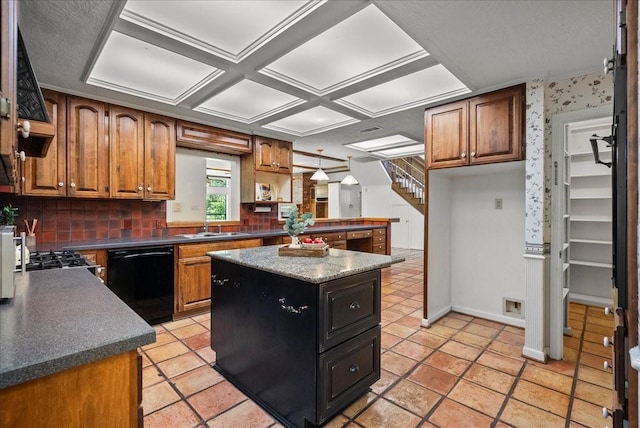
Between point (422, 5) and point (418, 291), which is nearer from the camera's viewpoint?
point (422, 5)

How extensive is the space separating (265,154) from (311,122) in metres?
0.96

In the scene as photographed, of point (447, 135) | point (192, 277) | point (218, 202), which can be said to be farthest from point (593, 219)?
point (218, 202)

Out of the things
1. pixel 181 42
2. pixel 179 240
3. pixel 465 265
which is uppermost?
pixel 181 42

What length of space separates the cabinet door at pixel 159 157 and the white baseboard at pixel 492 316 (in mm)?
3594

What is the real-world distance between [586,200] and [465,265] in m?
1.89

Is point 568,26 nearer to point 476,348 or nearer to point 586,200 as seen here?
point 476,348

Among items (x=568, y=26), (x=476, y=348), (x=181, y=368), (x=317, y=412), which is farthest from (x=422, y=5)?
(x=181, y=368)

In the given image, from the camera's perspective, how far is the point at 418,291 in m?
4.38

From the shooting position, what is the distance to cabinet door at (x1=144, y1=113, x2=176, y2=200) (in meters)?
3.35

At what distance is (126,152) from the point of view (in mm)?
3211

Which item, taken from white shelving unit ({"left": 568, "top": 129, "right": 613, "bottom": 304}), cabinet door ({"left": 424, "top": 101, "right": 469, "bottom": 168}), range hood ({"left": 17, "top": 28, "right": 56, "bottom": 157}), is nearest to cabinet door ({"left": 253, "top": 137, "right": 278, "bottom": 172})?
cabinet door ({"left": 424, "top": 101, "right": 469, "bottom": 168})

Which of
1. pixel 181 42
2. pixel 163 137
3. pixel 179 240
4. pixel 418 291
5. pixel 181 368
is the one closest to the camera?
pixel 181 42

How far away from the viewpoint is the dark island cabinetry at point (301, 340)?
5.19ft

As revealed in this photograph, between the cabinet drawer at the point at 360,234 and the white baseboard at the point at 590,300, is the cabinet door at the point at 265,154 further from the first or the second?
the white baseboard at the point at 590,300
